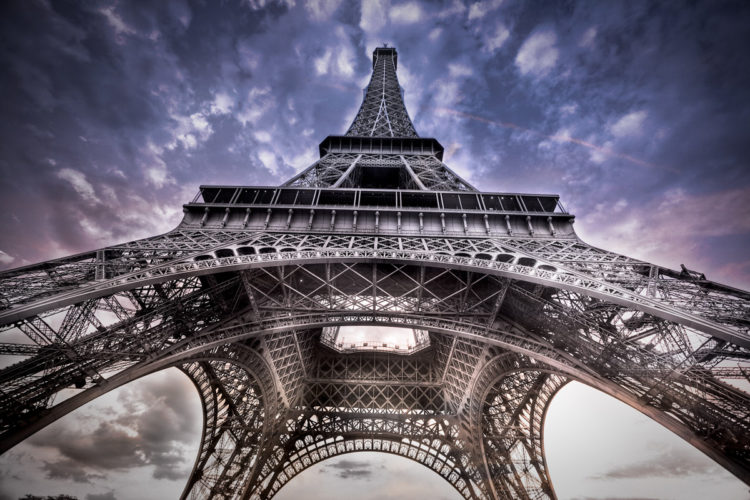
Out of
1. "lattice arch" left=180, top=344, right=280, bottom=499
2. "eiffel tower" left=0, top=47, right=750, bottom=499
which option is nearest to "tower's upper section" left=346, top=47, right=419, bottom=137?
"eiffel tower" left=0, top=47, right=750, bottom=499

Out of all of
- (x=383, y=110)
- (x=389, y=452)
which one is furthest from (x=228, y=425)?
(x=383, y=110)

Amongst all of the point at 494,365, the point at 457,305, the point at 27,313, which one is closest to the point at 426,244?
the point at 457,305

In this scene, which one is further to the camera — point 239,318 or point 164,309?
point 239,318

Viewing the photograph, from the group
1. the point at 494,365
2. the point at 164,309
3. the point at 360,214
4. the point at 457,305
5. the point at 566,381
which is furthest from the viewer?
the point at 566,381

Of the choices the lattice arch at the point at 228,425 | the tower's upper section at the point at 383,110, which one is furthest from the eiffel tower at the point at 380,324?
the tower's upper section at the point at 383,110

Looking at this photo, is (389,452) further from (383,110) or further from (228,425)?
(383,110)

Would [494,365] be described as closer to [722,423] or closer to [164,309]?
[722,423]

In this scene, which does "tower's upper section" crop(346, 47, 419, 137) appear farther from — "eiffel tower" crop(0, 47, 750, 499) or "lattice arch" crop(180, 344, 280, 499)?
"lattice arch" crop(180, 344, 280, 499)
